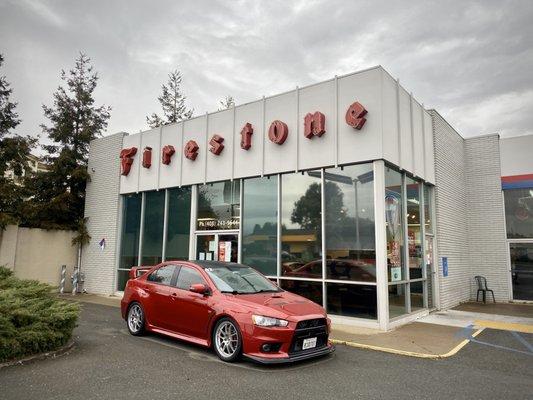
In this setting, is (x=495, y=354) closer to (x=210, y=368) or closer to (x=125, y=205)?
(x=210, y=368)

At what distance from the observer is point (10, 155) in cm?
1778

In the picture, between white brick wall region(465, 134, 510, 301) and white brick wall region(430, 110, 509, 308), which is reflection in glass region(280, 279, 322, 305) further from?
white brick wall region(465, 134, 510, 301)

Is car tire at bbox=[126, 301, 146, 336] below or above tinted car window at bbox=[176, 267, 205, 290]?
below

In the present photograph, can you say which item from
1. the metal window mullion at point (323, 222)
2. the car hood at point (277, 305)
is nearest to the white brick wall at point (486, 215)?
the metal window mullion at point (323, 222)

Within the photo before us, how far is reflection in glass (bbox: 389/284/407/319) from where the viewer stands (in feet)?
32.1

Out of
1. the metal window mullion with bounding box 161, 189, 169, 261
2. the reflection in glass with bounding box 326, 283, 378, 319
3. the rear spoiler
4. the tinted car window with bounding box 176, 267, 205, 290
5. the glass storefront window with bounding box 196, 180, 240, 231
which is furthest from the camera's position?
the metal window mullion with bounding box 161, 189, 169, 261

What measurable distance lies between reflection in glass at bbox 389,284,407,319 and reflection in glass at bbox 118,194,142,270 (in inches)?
374


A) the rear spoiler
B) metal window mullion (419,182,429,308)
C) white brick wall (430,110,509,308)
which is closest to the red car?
the rear spoiler

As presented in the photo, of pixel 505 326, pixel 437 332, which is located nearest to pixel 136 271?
pixel 437 332

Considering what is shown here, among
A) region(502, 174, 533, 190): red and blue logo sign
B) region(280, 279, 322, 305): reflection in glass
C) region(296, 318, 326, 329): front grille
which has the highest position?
region(502, 174, 533, 190): red and blue logo sign

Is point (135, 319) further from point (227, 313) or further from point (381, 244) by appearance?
point (381, 244)

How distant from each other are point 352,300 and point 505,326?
12.6ft

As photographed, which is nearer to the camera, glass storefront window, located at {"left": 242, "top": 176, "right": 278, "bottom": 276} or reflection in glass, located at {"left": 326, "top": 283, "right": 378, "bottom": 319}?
reflection in glass, located at {"left": 326, "top": 283, "right": 378, "bottom": 319}

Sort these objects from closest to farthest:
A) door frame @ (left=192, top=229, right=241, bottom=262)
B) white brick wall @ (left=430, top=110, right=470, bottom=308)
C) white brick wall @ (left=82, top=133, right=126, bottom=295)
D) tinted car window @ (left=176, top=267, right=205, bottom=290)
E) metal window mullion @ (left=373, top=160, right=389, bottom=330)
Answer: tinted car window @ (left=176, top=267, right=205, bottom=290)
metal window mullion @ (left=373, top=160, right=389, bottom=330)
door frame @ (left=192, top=229, right=241, bottom=262)
white brick wall @ (left=430, top=110, right=470, bottom=308)
white brick wall @ (left=82, top=133, right=126, bottom=295)
